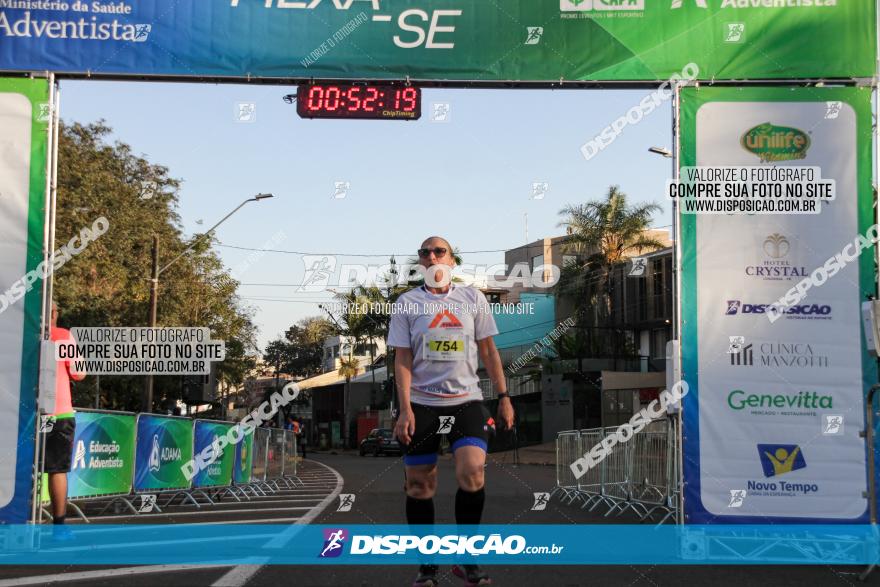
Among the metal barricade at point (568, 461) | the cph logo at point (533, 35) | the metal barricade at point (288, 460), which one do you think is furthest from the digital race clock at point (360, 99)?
the metal barricade at point (288, 460)

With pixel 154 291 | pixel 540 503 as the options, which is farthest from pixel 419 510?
pixel 154 291

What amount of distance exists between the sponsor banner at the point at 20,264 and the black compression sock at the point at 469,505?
4.57m

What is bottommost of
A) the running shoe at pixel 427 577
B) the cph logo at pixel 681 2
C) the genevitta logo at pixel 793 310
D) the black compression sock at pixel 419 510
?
the running shoe at pixel 427 577

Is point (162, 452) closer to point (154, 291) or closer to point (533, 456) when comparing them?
point (154, 291)

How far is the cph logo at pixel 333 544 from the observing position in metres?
7.44

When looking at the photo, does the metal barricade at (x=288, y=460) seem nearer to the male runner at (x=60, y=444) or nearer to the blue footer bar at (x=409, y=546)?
the blue footer bar at (x=409, y=546)

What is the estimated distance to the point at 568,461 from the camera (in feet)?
58.5

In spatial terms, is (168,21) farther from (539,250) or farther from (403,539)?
(539,250)

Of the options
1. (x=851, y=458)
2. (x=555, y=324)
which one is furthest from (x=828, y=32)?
(x=555, y=324)

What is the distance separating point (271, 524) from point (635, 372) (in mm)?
40326

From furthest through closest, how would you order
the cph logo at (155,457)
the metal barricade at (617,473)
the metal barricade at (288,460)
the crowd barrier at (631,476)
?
1. the metal barricade at (288,460)
2. the metal barricade at (617,473)
3. the cph logo at (155,457)
4. the crowd barrier at (631,476)

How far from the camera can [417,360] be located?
6.38m

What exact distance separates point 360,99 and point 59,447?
164 inches

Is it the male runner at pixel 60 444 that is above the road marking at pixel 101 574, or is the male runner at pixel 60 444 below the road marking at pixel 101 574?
above
